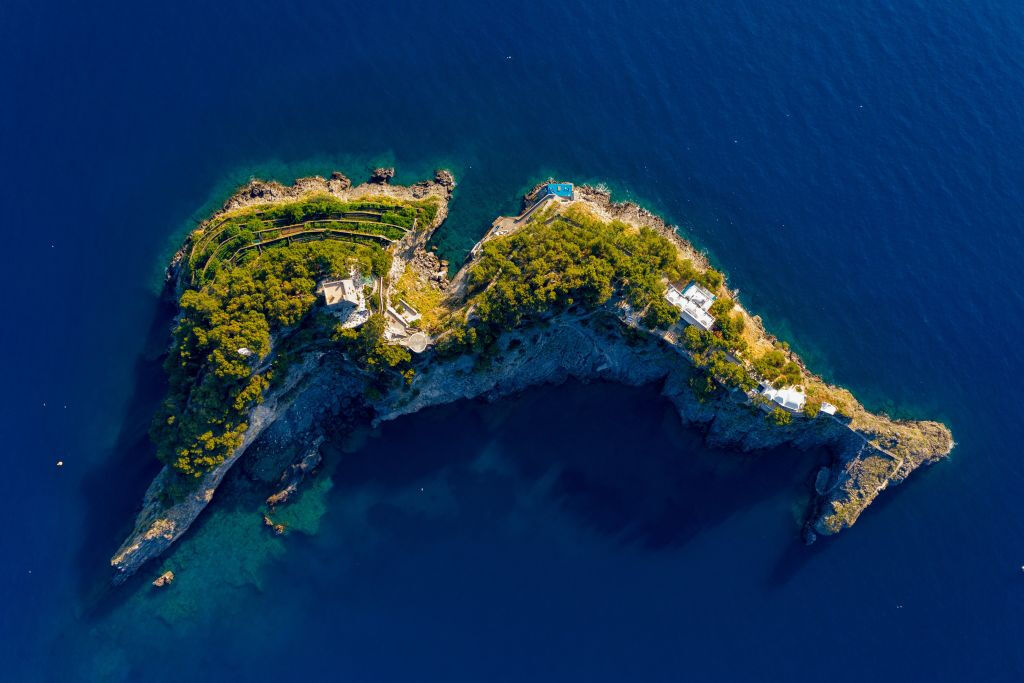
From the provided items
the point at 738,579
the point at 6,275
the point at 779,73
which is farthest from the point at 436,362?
the point at 779,73

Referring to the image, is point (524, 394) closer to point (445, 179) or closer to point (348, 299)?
point (348, 299)

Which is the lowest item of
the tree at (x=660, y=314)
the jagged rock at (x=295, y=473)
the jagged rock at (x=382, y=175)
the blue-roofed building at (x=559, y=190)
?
the jagged rock at (x=295, y=473)

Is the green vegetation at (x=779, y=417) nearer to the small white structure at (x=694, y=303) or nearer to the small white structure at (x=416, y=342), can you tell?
A: the small white structure at (x=694, y=303)

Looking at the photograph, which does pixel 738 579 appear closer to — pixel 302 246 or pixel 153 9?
pixel 302 246

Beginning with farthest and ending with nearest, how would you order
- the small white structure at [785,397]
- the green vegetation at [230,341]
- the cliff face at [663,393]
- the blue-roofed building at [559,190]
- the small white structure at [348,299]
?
the blue-roofed building at [559,190] → the cliff face at [663,393] → the small white structure at [785,397] → the small white structure at [348,299] → the green vegetation at [230,341]

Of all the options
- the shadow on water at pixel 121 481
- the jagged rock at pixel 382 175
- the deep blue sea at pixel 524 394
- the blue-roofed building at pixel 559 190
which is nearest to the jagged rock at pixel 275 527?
the deep blue sea at pixel 524 394

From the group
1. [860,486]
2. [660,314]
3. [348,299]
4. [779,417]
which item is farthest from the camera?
[860,486]

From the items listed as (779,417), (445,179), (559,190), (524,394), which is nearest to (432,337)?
(524,394)
